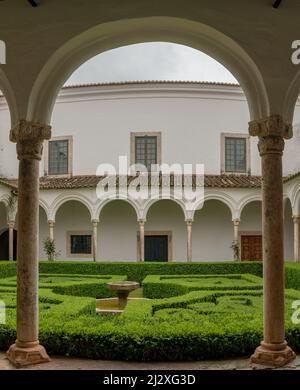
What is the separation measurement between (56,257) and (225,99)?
38.5ft

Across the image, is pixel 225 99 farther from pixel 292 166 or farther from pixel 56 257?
pixel 56 257

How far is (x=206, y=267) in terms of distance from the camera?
1936cm

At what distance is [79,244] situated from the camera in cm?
2531

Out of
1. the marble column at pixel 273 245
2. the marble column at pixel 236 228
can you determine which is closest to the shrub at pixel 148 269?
the marble column at pixel 236 228

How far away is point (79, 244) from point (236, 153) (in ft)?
30.3

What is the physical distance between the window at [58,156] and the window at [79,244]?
3204 mm

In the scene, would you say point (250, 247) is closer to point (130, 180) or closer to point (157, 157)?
point (157, 157)

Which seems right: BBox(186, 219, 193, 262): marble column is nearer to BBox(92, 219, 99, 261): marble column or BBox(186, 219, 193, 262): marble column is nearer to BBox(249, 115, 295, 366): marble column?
BBox(92, 219, 99, 261): marble column

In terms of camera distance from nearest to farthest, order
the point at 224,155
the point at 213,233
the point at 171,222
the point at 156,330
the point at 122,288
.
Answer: the point at 156,330 → the point at 122,288 → the point at 213,233 → the point at 171,222 → the point at 224,155

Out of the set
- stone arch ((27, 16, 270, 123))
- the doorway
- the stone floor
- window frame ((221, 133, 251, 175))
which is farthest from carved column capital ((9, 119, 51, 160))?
window frame ((221, 133, 251, 175))

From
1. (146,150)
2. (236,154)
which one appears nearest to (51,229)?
(146,150)

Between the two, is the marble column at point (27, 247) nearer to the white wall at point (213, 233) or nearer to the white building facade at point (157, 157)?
the white building facade at point (157, 157)

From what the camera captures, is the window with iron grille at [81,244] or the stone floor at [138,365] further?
the window with iron grille at [81,244]

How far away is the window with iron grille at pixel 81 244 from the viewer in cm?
2523
